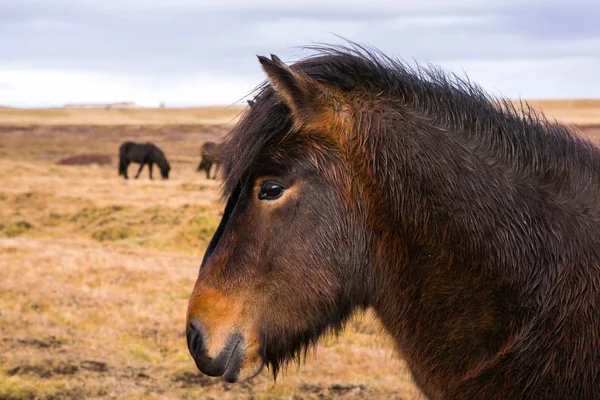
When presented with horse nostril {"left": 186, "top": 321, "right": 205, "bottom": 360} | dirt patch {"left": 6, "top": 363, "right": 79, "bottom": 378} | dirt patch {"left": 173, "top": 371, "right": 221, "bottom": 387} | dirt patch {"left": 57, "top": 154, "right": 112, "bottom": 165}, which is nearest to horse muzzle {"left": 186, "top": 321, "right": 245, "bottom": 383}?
horse nostril {"left": 186, "top": 321, "right": 205, "bottom": 360}

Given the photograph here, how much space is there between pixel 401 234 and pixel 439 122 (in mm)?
476

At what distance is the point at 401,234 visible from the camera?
2.64 meters

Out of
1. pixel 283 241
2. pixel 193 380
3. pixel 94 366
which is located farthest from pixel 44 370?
pixel 283 241

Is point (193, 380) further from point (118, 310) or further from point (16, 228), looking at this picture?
point (16, 228)

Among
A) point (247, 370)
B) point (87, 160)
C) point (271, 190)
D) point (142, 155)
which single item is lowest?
point (87, 160)

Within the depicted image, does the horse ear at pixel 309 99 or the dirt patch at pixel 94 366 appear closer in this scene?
the horse ear at pixel 309 99

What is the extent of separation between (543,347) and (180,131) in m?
79.2

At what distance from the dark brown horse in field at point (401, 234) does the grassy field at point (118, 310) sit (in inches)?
16.6

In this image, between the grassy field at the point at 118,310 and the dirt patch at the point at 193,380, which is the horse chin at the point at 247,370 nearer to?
the grassy field at the point at 118,310

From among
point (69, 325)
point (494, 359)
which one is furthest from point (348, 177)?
point (69, 325)

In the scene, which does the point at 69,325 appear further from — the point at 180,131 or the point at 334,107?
the point at 180,131

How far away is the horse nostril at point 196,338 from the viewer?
2.61 metres

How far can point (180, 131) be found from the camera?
7981 centimetres

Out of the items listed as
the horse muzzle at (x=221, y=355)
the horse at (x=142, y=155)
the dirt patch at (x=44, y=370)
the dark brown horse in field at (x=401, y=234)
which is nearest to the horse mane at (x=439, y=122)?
the dark brown horse in field at (x=401, y=234)
